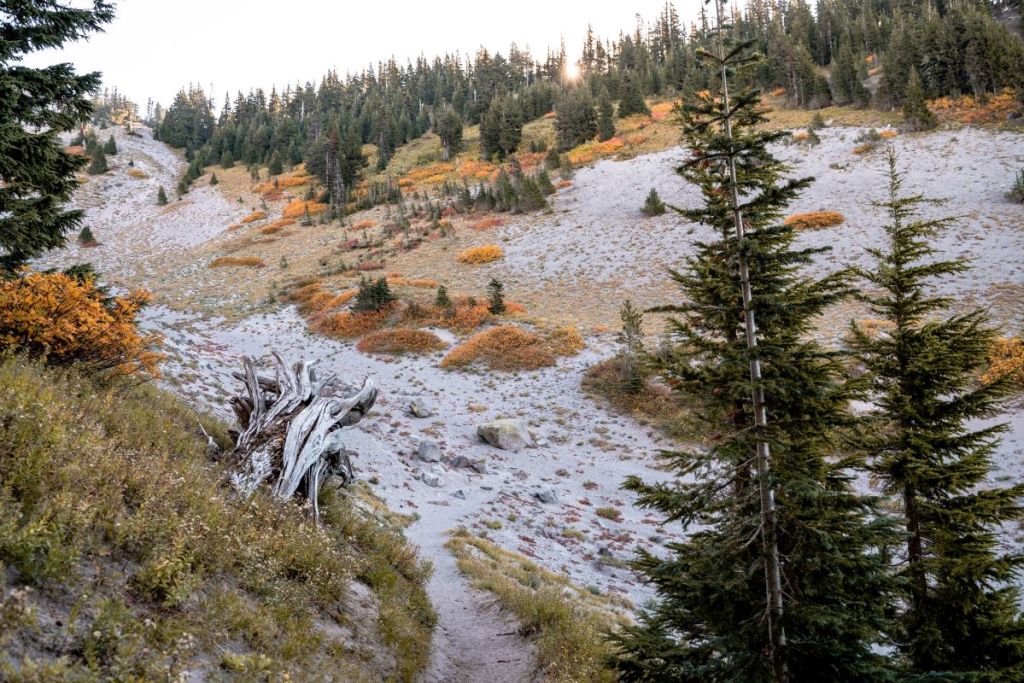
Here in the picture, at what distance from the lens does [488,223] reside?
49.8m

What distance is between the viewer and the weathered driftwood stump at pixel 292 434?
6.99m

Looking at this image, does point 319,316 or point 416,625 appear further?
point 319,316

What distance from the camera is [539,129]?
7931 cm

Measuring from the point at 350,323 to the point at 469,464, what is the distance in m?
17.5

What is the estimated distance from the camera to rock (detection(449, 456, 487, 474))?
1466cm

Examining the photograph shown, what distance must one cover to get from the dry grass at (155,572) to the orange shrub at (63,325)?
5.92 ft

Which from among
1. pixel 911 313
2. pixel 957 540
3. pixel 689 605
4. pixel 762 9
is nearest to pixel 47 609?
pixel 689 605

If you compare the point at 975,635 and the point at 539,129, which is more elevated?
the point at 539,129

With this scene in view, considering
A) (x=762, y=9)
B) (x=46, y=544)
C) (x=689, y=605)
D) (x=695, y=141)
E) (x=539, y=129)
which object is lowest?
(x=689, y=605)

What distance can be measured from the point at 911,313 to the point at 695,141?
15.0ft

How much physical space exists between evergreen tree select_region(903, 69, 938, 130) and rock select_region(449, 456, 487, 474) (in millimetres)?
56542

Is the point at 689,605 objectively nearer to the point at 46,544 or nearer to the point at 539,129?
the point at 46,544

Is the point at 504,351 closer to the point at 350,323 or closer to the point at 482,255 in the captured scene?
the point at 350,323

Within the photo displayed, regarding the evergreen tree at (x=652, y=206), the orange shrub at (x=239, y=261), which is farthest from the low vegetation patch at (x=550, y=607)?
the orange shrub at (x=239, y=261)
